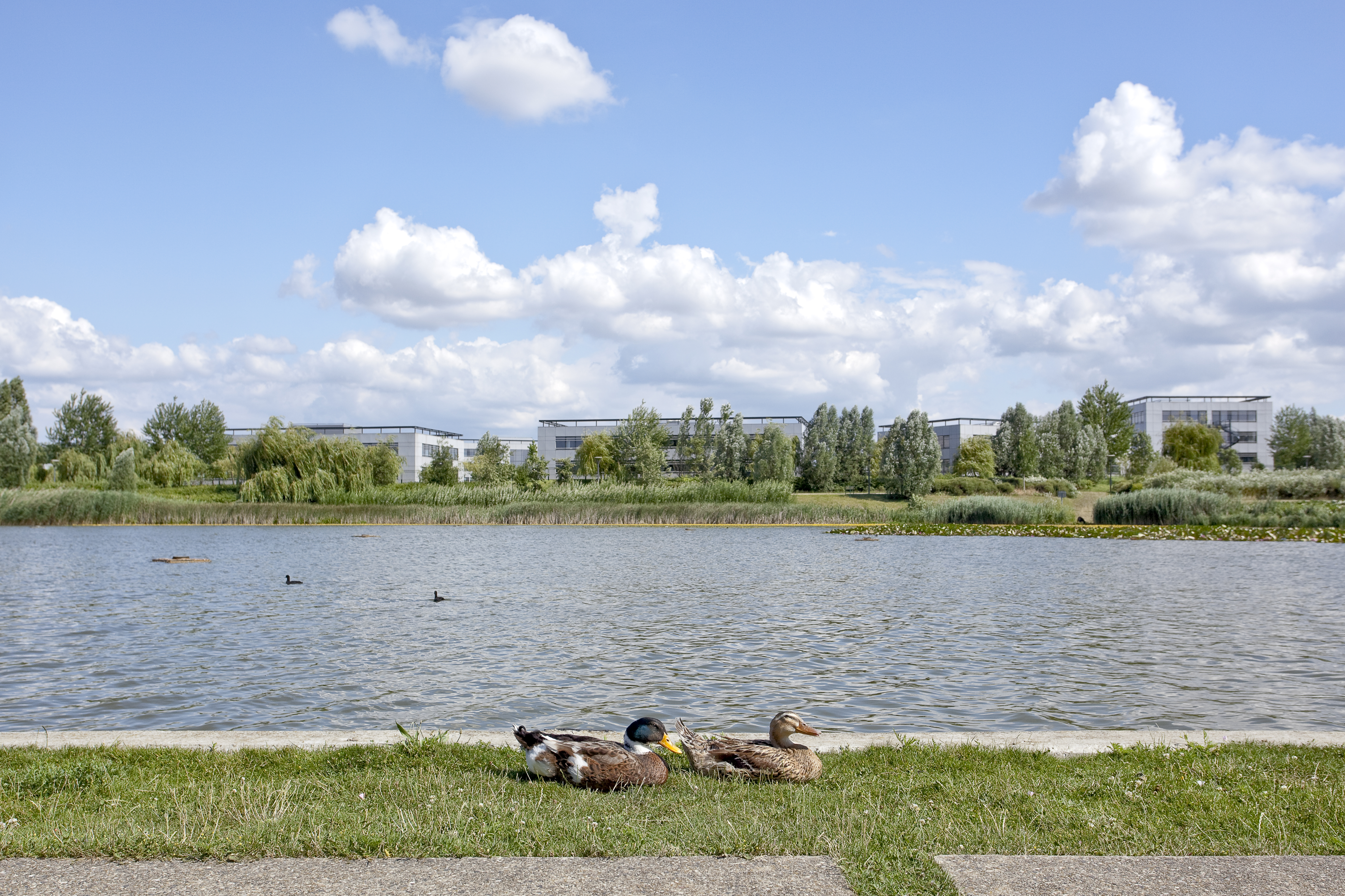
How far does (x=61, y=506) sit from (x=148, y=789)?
52.2m

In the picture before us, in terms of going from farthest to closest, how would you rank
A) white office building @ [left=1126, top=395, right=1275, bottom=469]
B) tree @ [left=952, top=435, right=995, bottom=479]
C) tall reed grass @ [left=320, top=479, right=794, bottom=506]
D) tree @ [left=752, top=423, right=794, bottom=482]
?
white office building @ [left=1126, top=395, right=1275, bottom=469]
tree @ [left=952, top=435, right=995, bottom=479]
tree @ [left=752, top=423, right=794, bottom=482]
tall reed grass @ [left=320, top=479, right=794, bottom=506]

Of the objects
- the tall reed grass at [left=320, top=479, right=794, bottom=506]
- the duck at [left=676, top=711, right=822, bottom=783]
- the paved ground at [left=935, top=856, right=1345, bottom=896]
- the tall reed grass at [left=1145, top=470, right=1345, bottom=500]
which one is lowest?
the duck at [left=676, top=711, right=822, bottom=783]

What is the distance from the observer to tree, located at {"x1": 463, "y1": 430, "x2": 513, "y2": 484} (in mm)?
76875

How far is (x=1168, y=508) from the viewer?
4456cm

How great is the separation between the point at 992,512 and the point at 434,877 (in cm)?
4574

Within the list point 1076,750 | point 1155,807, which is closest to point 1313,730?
point 1076,750

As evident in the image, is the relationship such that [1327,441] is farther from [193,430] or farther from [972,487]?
[193,430]

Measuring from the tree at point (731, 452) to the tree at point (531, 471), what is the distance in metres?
15.1

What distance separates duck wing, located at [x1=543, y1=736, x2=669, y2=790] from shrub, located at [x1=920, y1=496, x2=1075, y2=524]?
42788mm

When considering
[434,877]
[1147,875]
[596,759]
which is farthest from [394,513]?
[1147,875]

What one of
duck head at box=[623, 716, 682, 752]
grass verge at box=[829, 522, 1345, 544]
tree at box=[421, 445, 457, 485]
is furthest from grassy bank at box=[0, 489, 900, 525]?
duck head at box=[623, 716, 682, 752]

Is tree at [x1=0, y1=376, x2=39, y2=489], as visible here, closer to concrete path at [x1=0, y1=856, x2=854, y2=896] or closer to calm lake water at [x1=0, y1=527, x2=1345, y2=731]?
calm lake water at [x1=0, y1=527, x2=1345, y2=731]

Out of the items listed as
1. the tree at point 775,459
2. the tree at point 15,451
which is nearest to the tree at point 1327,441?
the tree at point 775,459

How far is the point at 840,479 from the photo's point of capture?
85.4 metres
